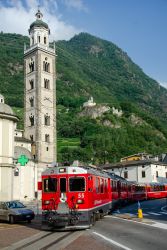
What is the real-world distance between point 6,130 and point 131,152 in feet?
337

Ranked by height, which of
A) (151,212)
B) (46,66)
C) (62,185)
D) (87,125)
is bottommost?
(151,212)

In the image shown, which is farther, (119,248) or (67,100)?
(67,100)

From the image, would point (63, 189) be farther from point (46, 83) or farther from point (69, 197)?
point (46, 83)

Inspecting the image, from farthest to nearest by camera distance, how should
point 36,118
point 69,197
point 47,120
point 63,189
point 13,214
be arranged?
point 47,120 → point 36,118 → point 13,214 → point 63,189 → point 69,197

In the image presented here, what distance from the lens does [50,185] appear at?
19.0 m

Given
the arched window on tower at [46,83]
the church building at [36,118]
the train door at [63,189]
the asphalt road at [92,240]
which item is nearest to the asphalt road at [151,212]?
the asphalt road at [92,240]

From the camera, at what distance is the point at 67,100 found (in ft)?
575

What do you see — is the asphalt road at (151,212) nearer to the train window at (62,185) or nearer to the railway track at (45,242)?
the train window at (62,185)

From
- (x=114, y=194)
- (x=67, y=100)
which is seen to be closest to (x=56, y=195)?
(x=114, y=194)

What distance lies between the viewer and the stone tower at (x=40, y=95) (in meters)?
68.4

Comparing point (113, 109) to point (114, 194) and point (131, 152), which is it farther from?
point (114, 194)

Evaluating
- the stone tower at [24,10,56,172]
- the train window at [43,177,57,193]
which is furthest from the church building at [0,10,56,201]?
the train window at [43,177,57,193]

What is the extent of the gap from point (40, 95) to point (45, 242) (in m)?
57.0

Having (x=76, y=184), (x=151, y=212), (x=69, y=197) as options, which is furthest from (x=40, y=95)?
(x=69, y=197)
